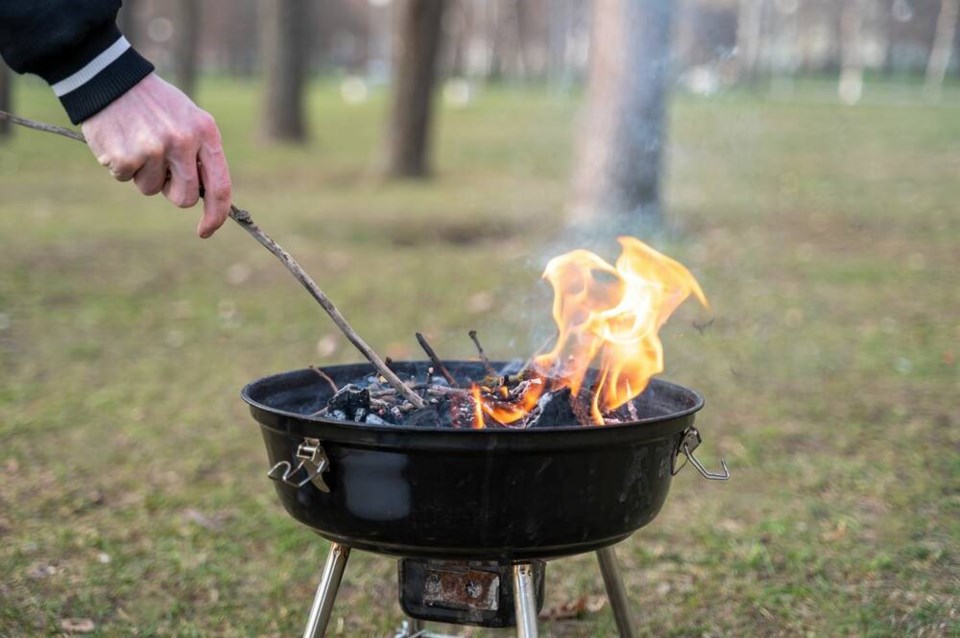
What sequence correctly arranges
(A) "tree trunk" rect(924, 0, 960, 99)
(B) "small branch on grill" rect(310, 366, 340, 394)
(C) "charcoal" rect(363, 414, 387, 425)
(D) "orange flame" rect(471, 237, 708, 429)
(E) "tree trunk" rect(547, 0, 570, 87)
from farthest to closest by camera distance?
(E) "tree trunk" rect(547, 0, 570, 87), (A) "tree trunk" rect(924, 0, 960, 99), (B) "small branch on grill" rect(310, 366, 340, 394), (D) "orange flame" rect(471, 237, 708, 429), (C) "charcoal" rect(363, 414, 387, 425)

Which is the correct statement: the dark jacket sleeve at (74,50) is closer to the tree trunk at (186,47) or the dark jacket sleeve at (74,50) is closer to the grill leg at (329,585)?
the grill leg at (329,585)

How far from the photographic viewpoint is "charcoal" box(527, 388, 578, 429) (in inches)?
95.5

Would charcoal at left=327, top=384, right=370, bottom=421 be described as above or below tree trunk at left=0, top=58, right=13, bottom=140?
above

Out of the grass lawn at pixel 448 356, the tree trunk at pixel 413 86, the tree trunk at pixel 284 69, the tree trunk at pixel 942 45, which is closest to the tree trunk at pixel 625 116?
the grass lawn at pixel 448 356

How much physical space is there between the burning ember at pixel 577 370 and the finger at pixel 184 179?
62cm

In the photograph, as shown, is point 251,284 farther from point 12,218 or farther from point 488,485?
point 488,485

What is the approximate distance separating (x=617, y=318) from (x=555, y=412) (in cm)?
37

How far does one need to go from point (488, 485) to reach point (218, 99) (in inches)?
1078

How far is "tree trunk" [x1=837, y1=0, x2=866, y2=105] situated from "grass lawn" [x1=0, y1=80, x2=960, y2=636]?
1780 centimetres

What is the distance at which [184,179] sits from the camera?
6.47ft

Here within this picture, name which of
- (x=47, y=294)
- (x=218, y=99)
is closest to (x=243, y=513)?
(x=47, y=294)

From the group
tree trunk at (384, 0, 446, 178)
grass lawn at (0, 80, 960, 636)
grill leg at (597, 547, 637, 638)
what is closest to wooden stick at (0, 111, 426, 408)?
grill leg at (597, 547, 637, 638)

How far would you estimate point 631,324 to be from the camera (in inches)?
106

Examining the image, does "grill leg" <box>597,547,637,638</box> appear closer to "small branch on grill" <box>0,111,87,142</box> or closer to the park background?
the park background
